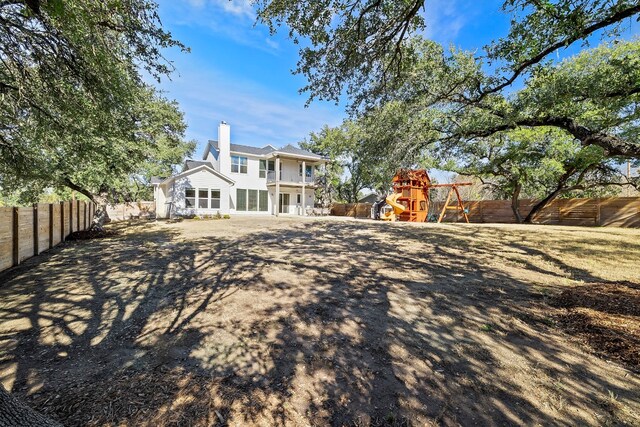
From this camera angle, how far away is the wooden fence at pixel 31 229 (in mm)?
5453

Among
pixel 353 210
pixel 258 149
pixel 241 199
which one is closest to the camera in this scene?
pixel 241 199

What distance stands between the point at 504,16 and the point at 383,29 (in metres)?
2.25

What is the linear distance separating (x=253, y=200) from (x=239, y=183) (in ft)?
6.06

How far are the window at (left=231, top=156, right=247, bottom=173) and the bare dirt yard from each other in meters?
17.3

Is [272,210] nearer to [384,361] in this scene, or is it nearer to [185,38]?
[185,38]

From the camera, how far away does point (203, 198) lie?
19891 mm

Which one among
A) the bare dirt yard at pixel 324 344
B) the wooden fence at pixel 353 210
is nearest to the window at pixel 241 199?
the wooden fence at pixel 353 210

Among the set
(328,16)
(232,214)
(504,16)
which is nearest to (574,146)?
(504,16)

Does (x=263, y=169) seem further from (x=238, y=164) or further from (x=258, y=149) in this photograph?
(x=258, y=149)

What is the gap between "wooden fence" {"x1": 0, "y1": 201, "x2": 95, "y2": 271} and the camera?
545 cm

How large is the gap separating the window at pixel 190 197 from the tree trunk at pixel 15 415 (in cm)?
1978

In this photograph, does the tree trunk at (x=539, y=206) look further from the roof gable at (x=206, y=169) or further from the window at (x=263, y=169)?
the roof gable at (x=206, y=169)

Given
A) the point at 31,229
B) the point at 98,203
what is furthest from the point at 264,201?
the point at 31,229

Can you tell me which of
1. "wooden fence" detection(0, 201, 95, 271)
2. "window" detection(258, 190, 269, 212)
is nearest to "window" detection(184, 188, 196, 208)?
"window" detection(258, 190, 269, 212)
